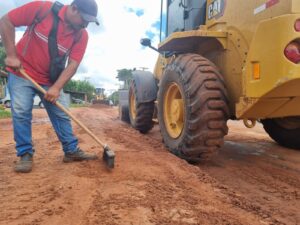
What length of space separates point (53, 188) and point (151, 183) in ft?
2.62

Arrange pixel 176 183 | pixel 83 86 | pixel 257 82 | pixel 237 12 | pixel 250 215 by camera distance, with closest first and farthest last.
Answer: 1. pixel 250 215
2. pixel 176 183
3. pixel 257 82
4. pixel 237 12
5. pixel 83 86

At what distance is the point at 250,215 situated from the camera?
2592 mm

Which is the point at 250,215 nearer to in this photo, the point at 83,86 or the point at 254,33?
the point at 254,33

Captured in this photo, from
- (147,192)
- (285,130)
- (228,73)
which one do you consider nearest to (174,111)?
(228,73)

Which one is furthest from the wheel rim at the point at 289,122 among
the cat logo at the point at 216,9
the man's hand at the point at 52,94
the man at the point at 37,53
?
the man's hand at the point at 52,94

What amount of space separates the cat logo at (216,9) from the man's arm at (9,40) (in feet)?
8.13

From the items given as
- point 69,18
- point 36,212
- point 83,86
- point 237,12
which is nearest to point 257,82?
point 237,12

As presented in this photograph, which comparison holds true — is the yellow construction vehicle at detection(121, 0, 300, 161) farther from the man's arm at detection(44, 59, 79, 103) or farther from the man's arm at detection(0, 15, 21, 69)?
the man's arm at detection(0, 15, 21, 69)

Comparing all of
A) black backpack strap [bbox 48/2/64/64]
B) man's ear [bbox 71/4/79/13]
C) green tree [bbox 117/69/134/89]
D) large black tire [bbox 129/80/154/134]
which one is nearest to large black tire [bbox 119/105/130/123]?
green tree [bbox 117/69/134/89]

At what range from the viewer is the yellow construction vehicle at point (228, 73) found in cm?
334

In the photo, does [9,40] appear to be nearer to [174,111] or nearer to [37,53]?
[37,53]

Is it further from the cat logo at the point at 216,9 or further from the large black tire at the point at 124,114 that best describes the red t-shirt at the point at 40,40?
the large black tire at the point at 124,114

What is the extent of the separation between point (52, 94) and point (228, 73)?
80.3 inches

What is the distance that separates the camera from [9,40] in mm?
3605
